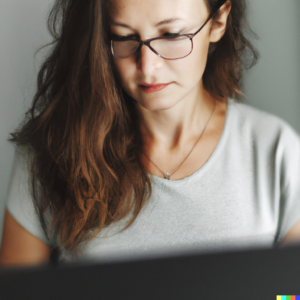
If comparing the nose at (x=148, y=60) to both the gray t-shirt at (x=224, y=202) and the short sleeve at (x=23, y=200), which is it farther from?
the short sleeve at (x=23, y=200)

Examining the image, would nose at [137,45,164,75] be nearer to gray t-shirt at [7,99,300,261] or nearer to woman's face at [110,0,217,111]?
woman's face at [110,0,217,111]

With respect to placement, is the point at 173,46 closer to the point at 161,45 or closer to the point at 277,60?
the point at 161,45

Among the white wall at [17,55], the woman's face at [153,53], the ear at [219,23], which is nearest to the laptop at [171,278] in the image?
the woman's face at [153,53]

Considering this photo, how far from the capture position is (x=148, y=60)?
79cm

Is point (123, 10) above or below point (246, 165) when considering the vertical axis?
above

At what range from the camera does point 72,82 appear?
0.91 m

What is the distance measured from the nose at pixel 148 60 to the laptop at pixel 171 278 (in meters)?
0.64

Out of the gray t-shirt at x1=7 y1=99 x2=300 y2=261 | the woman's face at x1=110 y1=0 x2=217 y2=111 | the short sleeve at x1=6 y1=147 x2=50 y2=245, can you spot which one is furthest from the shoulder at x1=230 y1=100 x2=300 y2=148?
the short sleeve at x1=6 y1=147 x2=50 y2=245

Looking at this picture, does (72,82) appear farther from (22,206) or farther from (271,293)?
(271,293)

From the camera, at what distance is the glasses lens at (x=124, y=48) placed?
0.79m

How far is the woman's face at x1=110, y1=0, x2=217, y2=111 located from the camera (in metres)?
0.75

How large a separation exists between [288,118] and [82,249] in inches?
35.9

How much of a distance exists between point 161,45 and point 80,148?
0.35 metres

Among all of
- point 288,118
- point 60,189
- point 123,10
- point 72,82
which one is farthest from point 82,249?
point 288,118
